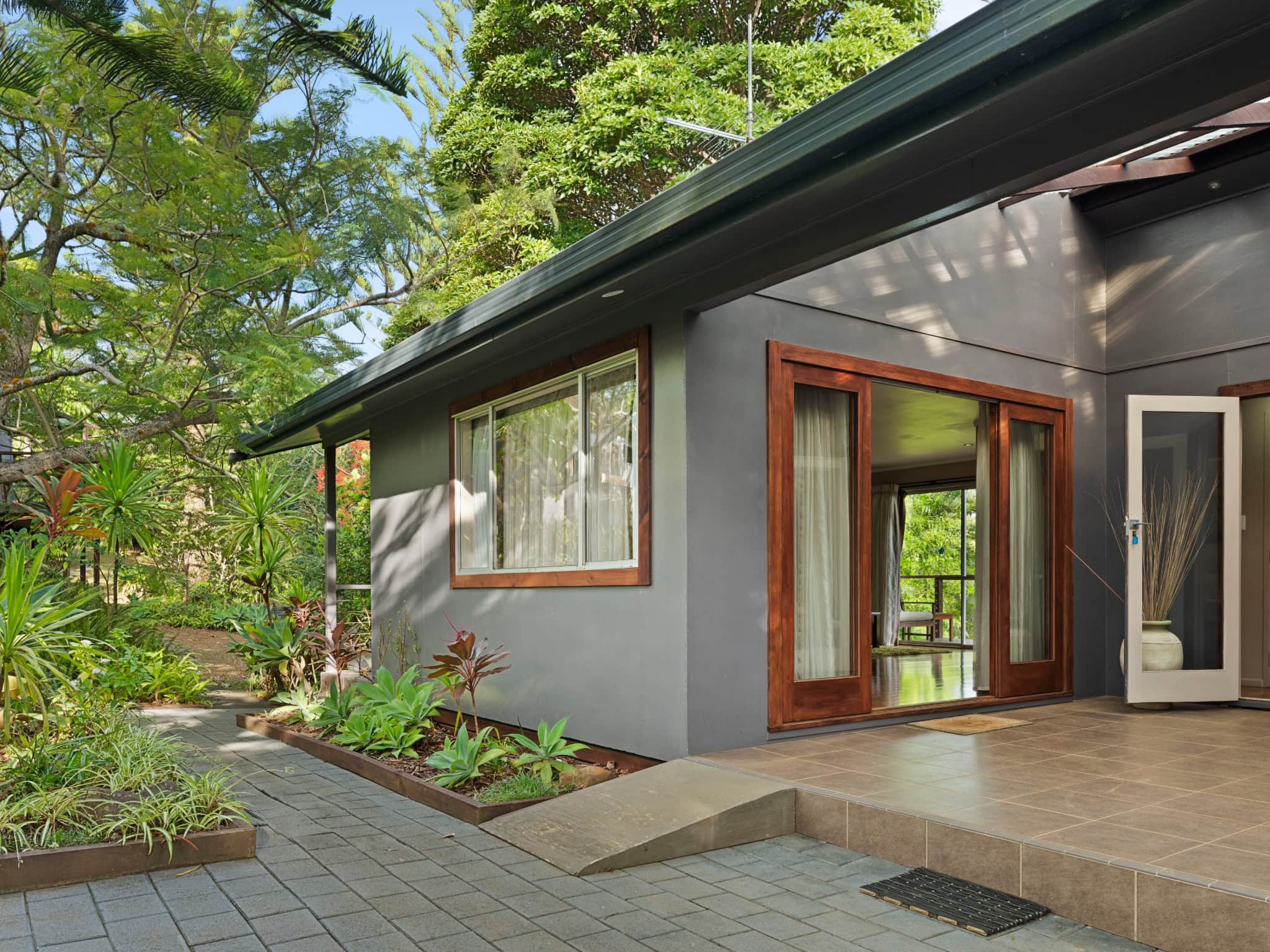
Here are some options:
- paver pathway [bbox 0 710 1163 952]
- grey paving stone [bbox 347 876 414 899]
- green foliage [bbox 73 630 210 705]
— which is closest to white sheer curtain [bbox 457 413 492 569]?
green foliage [bbox 73 630 210 705]

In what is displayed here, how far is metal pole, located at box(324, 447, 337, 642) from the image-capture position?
355 inches

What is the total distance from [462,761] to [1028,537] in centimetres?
410

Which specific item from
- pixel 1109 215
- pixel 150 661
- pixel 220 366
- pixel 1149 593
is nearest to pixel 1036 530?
pixel 1149 593

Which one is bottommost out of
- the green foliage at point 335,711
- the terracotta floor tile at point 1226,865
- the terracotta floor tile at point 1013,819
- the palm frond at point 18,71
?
the green foliage at point 335,711

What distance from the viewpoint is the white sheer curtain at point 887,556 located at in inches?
467

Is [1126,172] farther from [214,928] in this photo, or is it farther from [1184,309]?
[214,928]

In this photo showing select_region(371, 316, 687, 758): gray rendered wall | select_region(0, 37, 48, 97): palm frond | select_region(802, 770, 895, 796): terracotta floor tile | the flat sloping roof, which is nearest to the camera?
the flat sloping roof

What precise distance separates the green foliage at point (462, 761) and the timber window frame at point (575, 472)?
1.12 metres

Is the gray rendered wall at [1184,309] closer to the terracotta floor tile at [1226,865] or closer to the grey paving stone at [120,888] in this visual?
the terracotta floor tile at [1226,865]

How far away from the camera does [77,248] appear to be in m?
8.34

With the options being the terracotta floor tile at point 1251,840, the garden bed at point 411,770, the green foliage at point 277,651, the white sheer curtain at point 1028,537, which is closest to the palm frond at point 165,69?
the garden bed at point 411,770

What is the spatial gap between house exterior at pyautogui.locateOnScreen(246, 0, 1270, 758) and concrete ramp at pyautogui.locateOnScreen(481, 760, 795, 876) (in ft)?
1.65

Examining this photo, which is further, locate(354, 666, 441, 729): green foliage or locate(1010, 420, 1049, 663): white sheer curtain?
locate(1010, 420, 1049, 663): white sheer curtain

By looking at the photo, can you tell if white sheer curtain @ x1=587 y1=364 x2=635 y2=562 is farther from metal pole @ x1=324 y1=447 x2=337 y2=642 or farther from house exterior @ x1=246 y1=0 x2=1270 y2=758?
metal pole @ x1=324 y1=447 x2=337 y2=642
